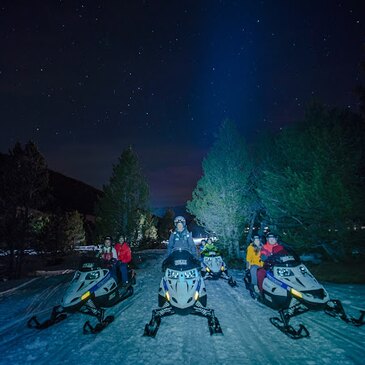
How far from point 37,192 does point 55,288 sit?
13.0 meters

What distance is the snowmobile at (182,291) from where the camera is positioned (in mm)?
5910

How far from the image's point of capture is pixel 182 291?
5.99 metres

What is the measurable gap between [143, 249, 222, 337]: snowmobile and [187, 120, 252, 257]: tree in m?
16.3

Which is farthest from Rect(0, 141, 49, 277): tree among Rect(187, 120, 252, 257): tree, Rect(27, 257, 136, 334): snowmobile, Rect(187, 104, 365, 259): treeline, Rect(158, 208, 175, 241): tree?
Rect(158, 208, 175, 241): tree

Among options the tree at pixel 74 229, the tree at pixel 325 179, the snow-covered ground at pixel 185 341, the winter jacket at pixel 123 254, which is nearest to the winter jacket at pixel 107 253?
the winter jacket at pixel 123 254

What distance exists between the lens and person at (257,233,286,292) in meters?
7.31

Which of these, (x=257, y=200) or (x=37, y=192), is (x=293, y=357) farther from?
(x=37, y=192)

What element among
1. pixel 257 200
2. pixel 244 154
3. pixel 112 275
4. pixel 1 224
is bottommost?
pixel 112 275

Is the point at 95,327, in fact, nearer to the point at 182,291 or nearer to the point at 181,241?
the point at 182,291

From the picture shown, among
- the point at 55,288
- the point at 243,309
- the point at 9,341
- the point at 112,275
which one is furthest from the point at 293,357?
the point at 55,288

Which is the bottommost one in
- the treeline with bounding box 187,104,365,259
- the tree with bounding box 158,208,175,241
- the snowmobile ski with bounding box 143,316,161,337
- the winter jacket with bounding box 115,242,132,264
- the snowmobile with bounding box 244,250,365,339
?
the snowmobile ski with bounding box 143,316,161,337

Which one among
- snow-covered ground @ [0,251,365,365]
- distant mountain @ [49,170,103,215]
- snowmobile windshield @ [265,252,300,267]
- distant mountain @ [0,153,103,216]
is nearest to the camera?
snow-covered ground @ [0,251,365,365]

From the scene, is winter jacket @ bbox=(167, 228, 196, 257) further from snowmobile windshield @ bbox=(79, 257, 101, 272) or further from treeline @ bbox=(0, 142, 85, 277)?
treeline @ bbox=(0, 142, 85, 277)

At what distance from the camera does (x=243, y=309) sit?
786 centimetres
